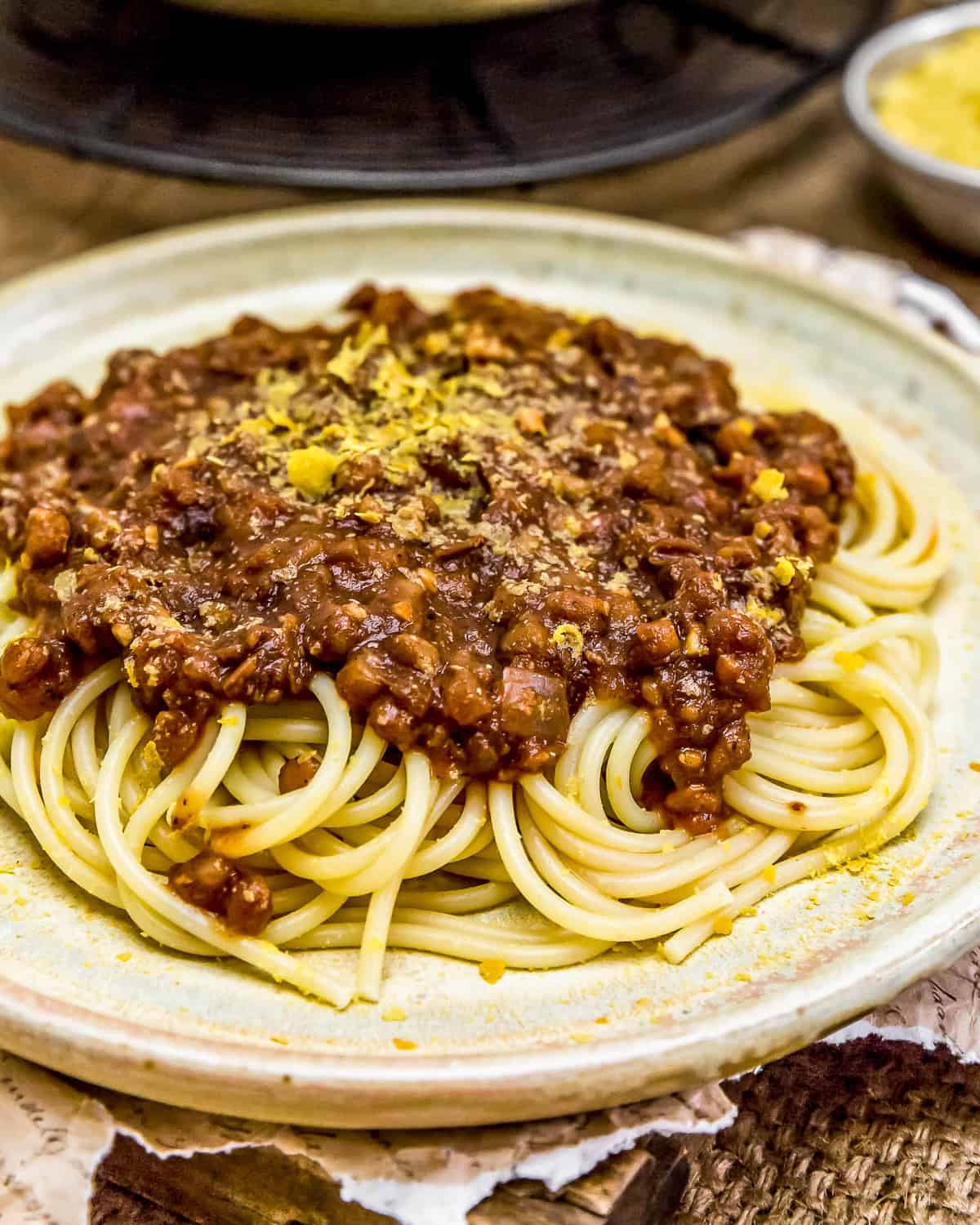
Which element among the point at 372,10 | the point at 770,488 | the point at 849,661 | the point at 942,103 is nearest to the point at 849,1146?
the point at 849,661

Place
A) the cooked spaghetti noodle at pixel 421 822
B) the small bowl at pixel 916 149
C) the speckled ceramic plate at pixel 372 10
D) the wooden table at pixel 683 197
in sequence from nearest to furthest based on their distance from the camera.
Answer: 1. the cooked spaghetti noodle at pixel 421 822
2. the speckled ceramic plate at pixel 372 10
3. the small bowl at pixel 916 149
4. the wooden table at pixel 683 197

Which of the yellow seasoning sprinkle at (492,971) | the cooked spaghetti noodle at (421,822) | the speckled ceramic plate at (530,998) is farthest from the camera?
the cooked spaghetti noodle at (421,822)

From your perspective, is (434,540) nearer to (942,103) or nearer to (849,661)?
(849,661)

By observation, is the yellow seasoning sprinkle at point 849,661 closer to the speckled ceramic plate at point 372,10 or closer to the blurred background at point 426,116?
the blurred background at point 426,116

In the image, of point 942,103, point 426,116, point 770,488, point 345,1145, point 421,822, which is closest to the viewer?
point 345,1145

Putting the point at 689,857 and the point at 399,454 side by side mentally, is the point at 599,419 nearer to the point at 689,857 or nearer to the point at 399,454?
the point at 399,454

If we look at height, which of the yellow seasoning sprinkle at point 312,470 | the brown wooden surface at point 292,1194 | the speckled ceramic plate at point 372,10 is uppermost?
the speckled ceramic plate at point 372,10

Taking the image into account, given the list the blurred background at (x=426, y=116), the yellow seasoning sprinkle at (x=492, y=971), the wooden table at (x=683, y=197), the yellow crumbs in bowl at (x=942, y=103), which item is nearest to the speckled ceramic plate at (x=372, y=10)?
the blurred background at (x=426, y=116)

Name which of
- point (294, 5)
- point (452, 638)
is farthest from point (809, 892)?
Result: point (294, 5)
